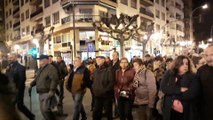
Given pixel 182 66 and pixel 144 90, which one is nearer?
pixel 182 66

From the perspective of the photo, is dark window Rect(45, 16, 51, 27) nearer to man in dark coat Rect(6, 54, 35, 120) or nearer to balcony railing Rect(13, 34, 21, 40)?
balcony railing Rect(13, 34, 21, 40)

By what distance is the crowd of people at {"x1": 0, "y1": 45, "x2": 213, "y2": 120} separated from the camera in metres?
5.54

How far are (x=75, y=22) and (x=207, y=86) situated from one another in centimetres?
4007

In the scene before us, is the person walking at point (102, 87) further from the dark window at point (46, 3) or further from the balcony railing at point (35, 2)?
the balcony railing at point (35, 2)

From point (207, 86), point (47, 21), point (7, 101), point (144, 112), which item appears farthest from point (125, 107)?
point (47, 21)

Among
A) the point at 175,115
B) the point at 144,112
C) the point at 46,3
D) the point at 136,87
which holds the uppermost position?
the point at 46,3

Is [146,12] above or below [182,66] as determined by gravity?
above

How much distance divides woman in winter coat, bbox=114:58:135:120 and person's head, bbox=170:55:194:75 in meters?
2.62

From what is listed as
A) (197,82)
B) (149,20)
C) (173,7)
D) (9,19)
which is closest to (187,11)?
(173,7)

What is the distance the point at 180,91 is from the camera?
5699mm

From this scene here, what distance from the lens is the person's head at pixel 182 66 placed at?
19.1ft

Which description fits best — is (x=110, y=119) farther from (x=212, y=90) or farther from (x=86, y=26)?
(x=86, y=26)

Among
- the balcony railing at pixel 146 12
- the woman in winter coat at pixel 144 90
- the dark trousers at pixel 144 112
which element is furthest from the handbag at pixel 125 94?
the balcony railing at pixel 146 12

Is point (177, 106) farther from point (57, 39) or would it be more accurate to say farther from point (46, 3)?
point (46, 3)
